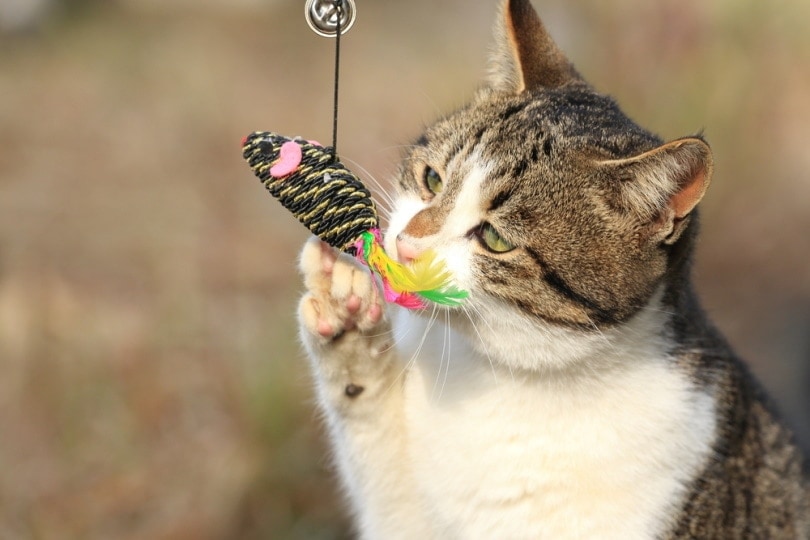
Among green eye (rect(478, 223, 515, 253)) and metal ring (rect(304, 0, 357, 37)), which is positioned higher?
metal ring (rect(304, 0, 357, 37))

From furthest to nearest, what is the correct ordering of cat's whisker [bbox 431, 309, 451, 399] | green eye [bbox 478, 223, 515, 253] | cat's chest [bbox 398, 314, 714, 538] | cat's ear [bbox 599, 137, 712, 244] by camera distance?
cat's whisker [bbox 431, 309, 451, 399], cat's chest [bbox 398, 314, 714, 538], green eye [bbox 478, 223, 515, 253], cat's ear [bbox 599, 137, 712, 244]

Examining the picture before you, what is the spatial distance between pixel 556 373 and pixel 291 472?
1.39 meters

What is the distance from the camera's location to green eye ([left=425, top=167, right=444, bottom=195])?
5.55 feet

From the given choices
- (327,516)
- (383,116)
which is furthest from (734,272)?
(327,516)

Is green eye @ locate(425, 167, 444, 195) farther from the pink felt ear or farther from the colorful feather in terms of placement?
the pink felt ear

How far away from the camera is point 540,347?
1581mm

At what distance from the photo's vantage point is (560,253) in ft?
5.14

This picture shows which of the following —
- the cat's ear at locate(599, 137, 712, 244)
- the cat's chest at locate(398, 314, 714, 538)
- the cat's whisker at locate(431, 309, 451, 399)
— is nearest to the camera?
the cat's ear at locate(599, 137, 712, 244)

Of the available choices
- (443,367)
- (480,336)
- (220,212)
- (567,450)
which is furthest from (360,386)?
(220,212)

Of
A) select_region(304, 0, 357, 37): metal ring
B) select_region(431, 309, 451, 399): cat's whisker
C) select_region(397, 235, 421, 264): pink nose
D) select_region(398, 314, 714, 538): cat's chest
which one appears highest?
select_region(304, 0, 357, 37): metal ring

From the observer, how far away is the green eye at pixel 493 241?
5.08 ft

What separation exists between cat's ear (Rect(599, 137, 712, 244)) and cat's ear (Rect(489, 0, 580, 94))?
39 centimetres

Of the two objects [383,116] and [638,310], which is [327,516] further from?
[383,116]

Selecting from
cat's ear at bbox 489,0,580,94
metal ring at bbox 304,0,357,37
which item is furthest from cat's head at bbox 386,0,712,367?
metal ring at bbox 304,0,357,37
